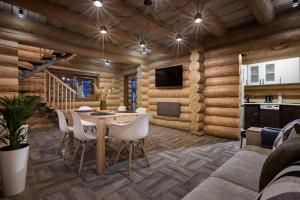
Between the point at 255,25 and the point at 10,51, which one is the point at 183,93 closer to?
the point at 255,25

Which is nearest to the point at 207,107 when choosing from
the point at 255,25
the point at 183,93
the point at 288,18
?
the point at 183,93

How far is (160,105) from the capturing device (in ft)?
18.4

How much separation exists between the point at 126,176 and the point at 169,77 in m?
3.87

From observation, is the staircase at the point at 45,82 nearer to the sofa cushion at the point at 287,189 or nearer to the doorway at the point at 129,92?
the doorway at the point at 129,92

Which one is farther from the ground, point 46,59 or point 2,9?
point 2,9

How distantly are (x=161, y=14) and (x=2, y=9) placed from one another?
3.25m

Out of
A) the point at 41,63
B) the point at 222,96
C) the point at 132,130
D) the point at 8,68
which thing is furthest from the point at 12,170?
the point at 222,96

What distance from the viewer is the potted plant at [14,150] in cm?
167

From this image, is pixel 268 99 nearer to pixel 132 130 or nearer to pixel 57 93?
pixel 132 130

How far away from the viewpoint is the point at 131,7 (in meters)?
2.74

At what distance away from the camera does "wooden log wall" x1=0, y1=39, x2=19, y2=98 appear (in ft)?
11.0

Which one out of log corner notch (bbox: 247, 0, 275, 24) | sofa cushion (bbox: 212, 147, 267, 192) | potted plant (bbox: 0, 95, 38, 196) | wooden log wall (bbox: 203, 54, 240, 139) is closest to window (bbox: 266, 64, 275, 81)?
wooden log wall (bbox: 203, 54, 240, 139)

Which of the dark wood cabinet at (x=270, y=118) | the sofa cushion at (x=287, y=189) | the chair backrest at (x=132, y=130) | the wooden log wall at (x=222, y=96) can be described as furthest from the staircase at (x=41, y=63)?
the dark wood cabinet at (x=270, y=118)

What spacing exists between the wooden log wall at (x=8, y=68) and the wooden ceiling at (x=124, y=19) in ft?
1.06
